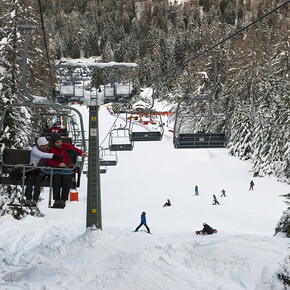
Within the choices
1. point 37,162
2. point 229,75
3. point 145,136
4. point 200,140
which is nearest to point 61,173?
point 37,162

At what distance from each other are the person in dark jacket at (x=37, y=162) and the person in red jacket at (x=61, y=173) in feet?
0.59

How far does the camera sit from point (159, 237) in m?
15.2

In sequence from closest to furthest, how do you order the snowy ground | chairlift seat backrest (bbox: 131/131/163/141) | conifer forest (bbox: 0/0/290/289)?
the snowy ground
chairlift seat backrest (bbox: 131/131/163/141)
conifer forest (bbox: 0/0/290/289)

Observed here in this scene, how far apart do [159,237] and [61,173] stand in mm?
8106

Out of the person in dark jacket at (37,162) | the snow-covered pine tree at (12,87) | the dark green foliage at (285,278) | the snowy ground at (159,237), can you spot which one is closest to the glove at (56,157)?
the person in dark jacket at (37,162)

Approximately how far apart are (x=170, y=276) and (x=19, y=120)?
12090 millimetres

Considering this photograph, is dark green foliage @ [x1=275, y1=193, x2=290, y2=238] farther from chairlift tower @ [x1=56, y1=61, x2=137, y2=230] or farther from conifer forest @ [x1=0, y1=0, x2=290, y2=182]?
chairlift tower @ [x1=56, y1=61, x2=137, y2=230]

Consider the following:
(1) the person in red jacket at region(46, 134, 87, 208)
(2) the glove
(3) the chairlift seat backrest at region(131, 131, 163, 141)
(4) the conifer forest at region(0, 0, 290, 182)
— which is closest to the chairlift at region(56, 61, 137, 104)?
(4) the conifer forest at region(0, 0, 290, 182)

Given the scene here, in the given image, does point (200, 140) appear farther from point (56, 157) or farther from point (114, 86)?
point (56, 157)

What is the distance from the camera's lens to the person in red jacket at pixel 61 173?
823 cm

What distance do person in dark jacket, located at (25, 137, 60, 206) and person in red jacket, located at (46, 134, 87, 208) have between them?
0.59 ft

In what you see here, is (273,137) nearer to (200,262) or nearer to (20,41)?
(20,41)

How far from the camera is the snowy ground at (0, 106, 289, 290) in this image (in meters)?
8.70

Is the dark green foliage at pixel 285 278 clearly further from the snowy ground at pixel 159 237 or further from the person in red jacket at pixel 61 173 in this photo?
the person in red jacket at pixel 61 173
